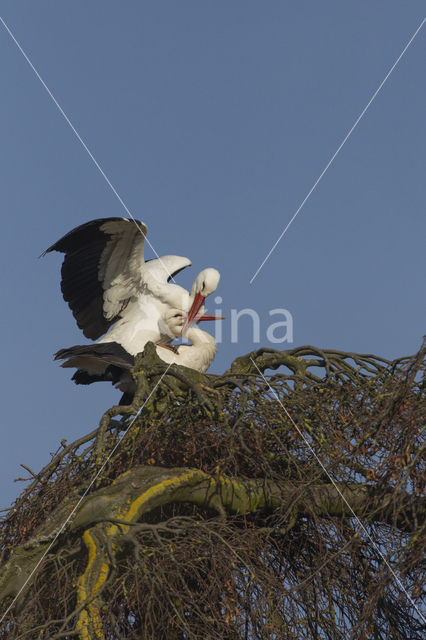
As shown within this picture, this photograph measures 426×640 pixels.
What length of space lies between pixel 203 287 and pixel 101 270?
2.85 feet

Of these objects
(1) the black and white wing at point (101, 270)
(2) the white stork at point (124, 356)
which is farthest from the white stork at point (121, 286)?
(2) the white stork at point (124, 356)

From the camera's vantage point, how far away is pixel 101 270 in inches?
316

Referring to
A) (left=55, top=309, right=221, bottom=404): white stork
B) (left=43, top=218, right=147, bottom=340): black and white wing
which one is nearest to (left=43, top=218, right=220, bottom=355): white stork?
(left=43, top=218, right=147, bottom=340): black and white wing

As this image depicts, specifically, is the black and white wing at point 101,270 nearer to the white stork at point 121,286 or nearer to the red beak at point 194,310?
the white stork at point 121,286

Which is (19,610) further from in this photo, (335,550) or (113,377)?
(113,377)

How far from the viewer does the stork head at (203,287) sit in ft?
26.0

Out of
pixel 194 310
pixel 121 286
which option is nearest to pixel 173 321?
pixel 194 310

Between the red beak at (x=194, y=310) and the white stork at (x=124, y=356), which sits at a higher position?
the red beak at (x=194, y=310)

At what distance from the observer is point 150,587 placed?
147 inches

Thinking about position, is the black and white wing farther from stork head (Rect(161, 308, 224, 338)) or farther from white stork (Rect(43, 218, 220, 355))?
stork head (Rect(161, 308, 224, 338))

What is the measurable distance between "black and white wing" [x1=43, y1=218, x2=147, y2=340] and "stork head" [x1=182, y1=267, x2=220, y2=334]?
20.1 inches

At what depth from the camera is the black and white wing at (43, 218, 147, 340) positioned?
25.2ft

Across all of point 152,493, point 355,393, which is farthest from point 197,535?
point 355,393

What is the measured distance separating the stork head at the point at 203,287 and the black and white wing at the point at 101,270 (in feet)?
1.68
